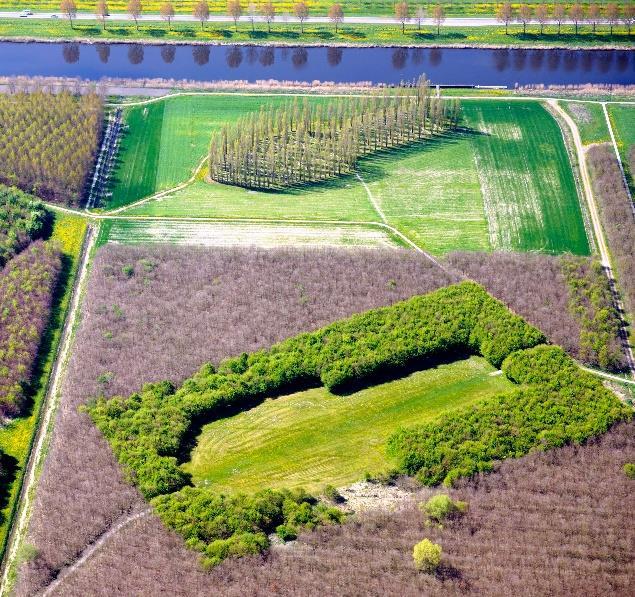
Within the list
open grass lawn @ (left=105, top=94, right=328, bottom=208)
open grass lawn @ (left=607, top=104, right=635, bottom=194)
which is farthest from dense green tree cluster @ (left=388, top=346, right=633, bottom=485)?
open grass lawn @ (left=105, top=94, right=328, bottom=208)

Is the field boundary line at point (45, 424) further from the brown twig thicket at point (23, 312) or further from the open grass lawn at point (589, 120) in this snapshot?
the open grass lawn at point (589, 120)

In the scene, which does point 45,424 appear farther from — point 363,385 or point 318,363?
point 363,385

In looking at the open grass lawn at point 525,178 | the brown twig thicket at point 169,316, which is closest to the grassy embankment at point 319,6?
the open grass lawn at point 525,178

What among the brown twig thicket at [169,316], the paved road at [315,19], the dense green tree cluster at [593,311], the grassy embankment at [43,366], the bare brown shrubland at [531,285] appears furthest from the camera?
the paved road at [315,19]

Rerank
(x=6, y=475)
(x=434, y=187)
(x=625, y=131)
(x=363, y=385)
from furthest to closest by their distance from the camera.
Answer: (x=625, y=131) → (x=434, y=187) → (x=363, y=385) → (x=6, y=475)

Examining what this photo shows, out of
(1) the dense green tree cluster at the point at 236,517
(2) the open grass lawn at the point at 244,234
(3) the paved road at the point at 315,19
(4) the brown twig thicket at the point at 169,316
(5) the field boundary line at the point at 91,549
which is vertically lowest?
(5) the field boundary line at the point at 91,549

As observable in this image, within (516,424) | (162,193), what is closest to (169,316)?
(162,193)
